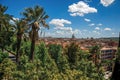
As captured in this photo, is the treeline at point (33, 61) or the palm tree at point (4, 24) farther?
the palm tree at point (4, 24)

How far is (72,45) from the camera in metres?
48.5

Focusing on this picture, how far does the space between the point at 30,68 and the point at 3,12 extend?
55.0 ft

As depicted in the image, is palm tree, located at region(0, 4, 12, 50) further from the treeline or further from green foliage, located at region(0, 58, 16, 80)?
green foliage, located at region(0, 58, 16, 80)

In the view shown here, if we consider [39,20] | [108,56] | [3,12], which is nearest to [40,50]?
[3,12]

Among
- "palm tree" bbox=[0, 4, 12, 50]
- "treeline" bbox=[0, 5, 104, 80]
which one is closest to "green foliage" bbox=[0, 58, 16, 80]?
"treeline" bbox=[0, 5, 104, 80]

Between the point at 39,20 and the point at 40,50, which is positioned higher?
the point at 39,20

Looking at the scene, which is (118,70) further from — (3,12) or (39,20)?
(3,12)

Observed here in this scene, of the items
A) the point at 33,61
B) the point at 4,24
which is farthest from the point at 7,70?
the point at 4,24

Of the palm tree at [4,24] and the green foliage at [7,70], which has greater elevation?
the palm tree at [4,24]

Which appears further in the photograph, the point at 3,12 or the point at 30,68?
the point at 3,12

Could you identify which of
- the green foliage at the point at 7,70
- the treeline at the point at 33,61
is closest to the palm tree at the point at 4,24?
the treeline at the point at 33,61

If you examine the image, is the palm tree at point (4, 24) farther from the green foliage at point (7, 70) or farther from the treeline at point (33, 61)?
the green foliage at point (7, 70)

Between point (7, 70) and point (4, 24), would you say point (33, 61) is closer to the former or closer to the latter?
point (7, 70)

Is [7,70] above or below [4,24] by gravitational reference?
below
